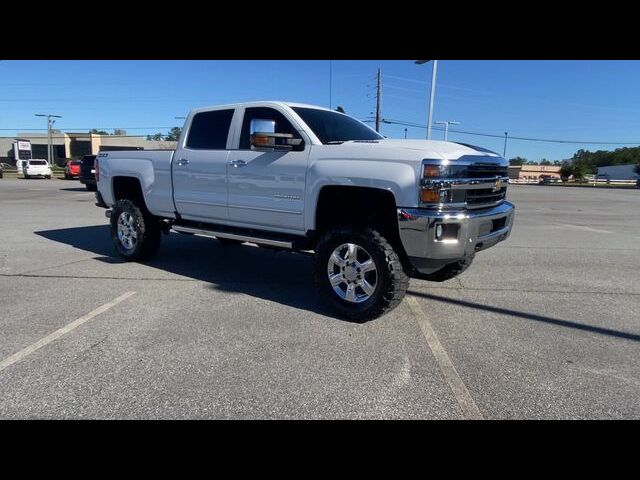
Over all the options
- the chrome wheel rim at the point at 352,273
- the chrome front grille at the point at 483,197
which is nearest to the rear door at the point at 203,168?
the chrome wheel rim at the point at 352,273

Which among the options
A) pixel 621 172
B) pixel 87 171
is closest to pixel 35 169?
pixel 87 171

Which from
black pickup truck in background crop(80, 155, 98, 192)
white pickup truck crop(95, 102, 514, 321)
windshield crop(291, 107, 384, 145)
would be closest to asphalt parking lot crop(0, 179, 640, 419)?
white pickup truck crop(95, 102, 514, 321)

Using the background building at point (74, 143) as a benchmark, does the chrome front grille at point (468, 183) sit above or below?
below

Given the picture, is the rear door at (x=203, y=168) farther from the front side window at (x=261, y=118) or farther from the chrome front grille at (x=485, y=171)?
the chrome front grille at (x=485, y=171)

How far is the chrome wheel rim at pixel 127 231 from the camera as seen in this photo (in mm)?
6594

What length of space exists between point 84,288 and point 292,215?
111 inches

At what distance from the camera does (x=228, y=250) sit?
307 inches

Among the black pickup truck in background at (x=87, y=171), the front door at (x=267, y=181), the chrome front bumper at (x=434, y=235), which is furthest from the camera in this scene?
the black pickup truck in background at (x=87, y=171)

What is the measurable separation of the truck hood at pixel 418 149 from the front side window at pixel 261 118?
79 cm

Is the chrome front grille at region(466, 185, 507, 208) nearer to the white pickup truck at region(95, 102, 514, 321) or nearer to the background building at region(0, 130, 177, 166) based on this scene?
the white pickup truck at region(95, 102, 514, 321)

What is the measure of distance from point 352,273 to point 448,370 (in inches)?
54.6

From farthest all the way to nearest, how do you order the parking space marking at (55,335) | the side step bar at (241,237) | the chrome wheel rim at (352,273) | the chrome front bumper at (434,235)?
the side step bar at (241,237)
the chrome wheel rim at (352,273)
the chrome front bumper at (434,235)
the parking space marking at (55,335)
